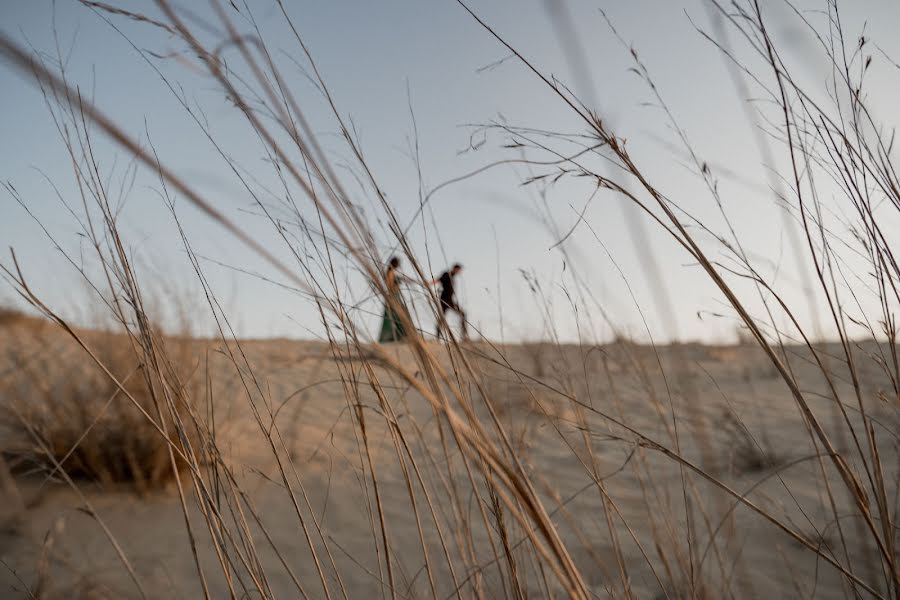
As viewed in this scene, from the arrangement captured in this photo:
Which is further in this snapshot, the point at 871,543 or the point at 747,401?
the point at 747,401

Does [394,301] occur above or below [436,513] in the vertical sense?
above

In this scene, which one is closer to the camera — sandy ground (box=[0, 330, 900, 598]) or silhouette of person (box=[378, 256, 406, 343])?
silhouette of person (box=[378, 256, 406, 343])

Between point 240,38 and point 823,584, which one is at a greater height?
point 240,38

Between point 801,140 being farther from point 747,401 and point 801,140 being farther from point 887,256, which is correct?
point 747,401

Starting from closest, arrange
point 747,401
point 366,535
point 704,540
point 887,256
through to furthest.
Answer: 1. point 887,256
2. point 704,540
3. point 366,535
4. point 747,401

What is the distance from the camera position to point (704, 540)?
224 centimetres

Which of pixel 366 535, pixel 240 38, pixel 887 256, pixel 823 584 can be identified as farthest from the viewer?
pixel 366 535

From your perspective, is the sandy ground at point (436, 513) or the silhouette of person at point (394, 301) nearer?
the silhouette of person at point (394, 301)

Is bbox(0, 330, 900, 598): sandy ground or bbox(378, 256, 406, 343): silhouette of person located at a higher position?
bbox(378, 256, 406, 343): silhouette of person

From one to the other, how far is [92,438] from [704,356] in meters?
7.16

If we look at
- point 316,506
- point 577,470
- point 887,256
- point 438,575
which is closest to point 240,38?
point 887,256

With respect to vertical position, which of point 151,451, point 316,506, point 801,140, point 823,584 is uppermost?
point 801,140

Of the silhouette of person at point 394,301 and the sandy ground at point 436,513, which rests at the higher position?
the silhouette of person at point 394,301

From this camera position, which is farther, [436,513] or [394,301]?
[436,513]
